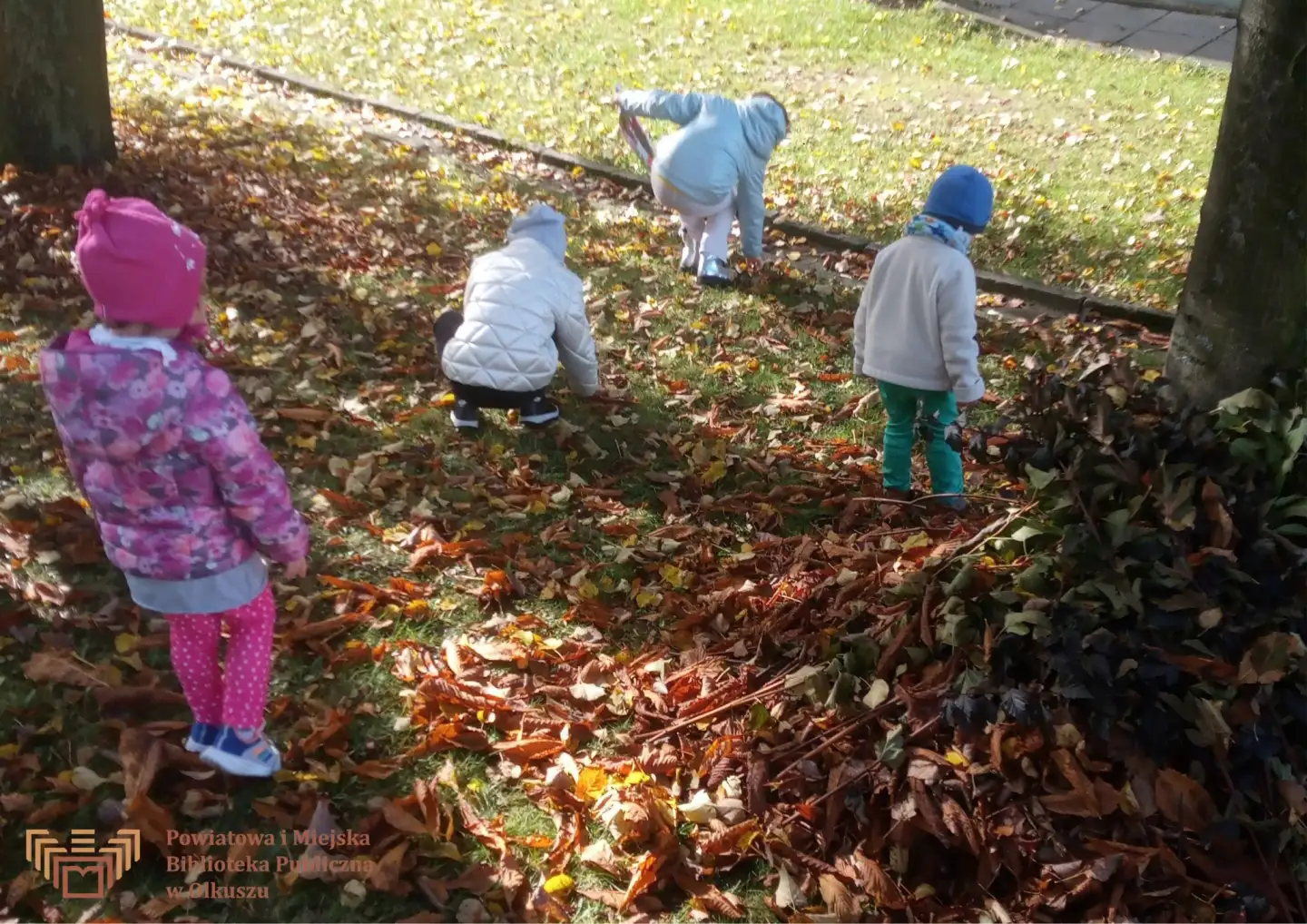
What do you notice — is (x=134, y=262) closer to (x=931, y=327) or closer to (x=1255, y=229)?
(x=931, y=327)

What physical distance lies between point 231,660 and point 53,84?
5309 mm

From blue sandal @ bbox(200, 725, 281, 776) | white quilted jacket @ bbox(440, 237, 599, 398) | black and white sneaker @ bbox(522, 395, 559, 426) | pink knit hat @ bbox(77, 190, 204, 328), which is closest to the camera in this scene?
pink knit hat @ bbox(77, 190, 204, 328)

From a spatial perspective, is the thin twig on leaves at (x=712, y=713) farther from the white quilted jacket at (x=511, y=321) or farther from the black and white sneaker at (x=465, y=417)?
the black and white sneaker at (x=465, y=417)

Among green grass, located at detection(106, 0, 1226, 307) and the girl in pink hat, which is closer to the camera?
the girl in pink hat

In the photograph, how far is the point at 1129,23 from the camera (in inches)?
488

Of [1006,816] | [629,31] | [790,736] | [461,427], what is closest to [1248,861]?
[1006,816]

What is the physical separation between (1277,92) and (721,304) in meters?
3.62

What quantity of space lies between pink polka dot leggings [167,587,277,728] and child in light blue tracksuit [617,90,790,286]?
13.7ft

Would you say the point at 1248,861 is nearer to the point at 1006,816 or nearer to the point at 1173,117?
the point at 1006,816

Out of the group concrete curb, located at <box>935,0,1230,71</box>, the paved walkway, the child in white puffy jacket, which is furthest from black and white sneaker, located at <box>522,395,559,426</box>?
the paved walkway

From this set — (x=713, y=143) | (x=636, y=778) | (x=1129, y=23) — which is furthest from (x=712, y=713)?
(x=1129, y=23)

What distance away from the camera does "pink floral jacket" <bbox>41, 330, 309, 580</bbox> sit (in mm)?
2373

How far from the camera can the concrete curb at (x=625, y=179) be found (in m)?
6.18

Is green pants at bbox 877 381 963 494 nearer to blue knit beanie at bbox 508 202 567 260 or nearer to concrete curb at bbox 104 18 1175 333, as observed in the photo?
blue knit beanie at bbox 508 202 567 260
